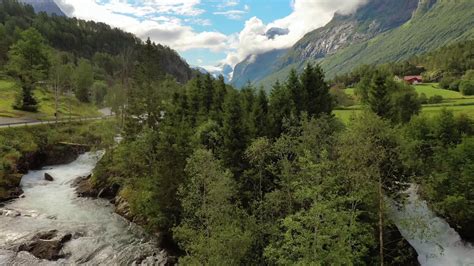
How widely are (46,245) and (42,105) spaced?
87310 mm

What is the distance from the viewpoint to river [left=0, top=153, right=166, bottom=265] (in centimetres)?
4391

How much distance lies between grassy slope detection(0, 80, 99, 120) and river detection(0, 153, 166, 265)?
1564 inches

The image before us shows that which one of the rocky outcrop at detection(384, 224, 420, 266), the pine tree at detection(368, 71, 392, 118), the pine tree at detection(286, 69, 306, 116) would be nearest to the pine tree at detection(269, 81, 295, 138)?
the pine tree at detection(286, 69, 306, 116)

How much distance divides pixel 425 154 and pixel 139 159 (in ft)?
145

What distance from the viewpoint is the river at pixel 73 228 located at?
4391 centimetres

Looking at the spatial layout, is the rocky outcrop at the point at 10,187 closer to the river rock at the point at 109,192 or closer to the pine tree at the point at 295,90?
the river rock at the point at 109,192

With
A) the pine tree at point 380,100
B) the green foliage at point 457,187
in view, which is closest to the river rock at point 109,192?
the pine tree at point 380,100

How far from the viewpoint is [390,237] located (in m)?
43.7

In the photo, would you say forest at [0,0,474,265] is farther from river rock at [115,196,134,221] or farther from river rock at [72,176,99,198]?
river rock at [72,176,99,198]

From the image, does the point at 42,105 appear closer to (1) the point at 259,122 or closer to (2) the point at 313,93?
(2) the point at 313,93

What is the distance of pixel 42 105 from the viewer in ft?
392

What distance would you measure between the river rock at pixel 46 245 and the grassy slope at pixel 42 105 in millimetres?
64258

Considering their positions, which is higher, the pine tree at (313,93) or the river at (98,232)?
the pine tree at (313,93)

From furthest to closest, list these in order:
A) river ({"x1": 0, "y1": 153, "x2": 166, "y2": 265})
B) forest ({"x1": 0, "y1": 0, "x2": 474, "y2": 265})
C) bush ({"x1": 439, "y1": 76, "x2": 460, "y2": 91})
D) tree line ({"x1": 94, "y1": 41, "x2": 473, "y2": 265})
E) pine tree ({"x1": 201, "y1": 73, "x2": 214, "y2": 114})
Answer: bush ({"x1": 439, "y1": 76, "x2": 460, "y2": 91}), pine tree ({"x1": 201, "y1": 73, "x2": 214, "y2": 114}), river ({"x1": 0, "y1": 153, "x2": 166, "y2": 265}), forest ({"x1": 0, "y1": 0, "x2": 474, "y2": 265}), tree line ({"x1": 94, "y1": 41, "x2": 473, "y2": 265})
